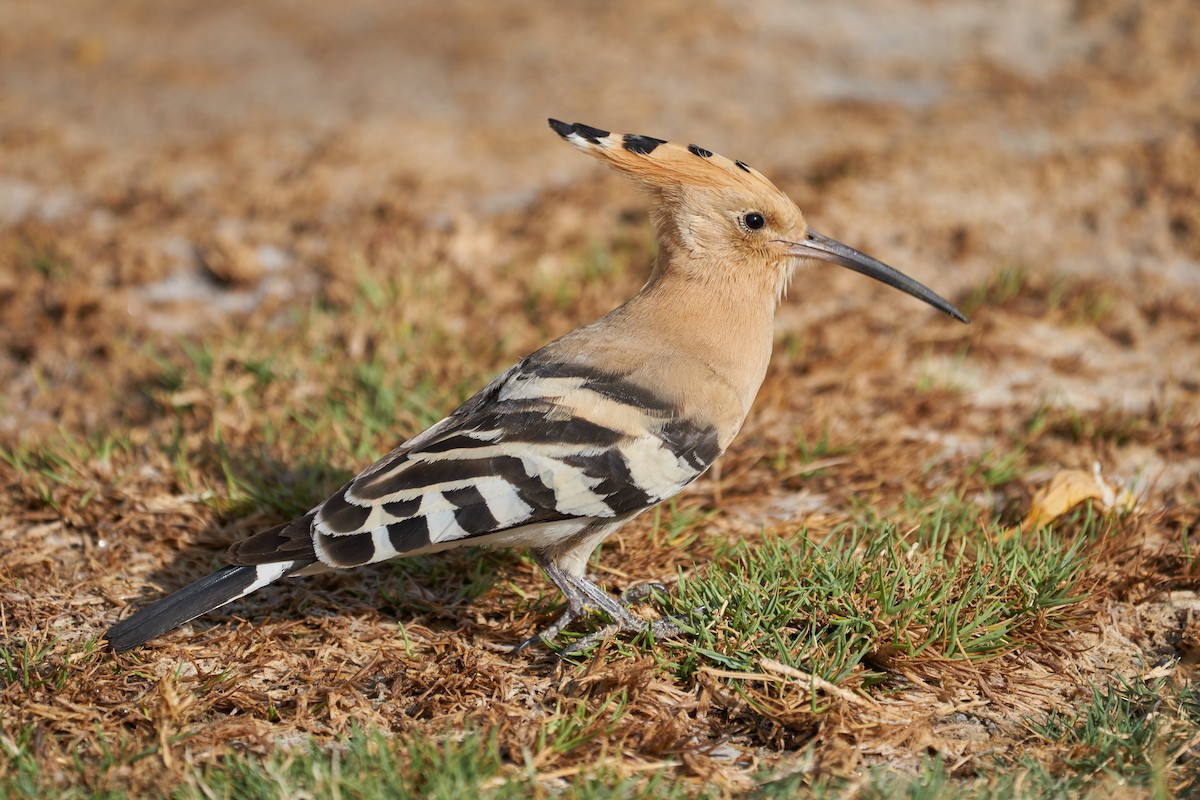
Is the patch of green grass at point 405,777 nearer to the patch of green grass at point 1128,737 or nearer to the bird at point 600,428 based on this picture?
the bird at point 600,428

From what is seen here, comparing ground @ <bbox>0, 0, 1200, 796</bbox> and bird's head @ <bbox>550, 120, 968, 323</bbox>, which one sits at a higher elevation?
bird's head @ <bbox>550, 120, 968, 323</bbox>

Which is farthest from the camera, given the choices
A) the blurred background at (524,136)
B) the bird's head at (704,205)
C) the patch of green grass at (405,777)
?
the blurred background at (524,136)

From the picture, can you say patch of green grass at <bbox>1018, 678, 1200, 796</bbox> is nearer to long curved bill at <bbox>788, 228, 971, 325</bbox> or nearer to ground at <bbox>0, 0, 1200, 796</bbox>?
ground at <bbox>0, 0, 1200, 796</bbox>

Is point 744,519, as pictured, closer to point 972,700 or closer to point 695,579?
point 695,579

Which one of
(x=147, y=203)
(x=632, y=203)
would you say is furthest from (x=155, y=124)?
(x=632, y=203)

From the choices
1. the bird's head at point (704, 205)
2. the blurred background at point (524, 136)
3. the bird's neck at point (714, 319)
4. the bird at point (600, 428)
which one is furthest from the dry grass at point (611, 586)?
the bird's head at point (704, 205)

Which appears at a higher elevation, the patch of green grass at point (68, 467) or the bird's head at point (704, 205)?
the bird's head at point (704, 205)

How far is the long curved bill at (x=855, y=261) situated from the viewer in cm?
279

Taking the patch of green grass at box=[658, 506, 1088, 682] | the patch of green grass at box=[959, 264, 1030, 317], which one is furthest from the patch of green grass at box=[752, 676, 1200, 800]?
the patch of green grass at box=[959, 264, 1030, 317]

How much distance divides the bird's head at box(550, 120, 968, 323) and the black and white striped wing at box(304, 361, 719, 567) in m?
0.44

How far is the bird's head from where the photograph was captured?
2.67m

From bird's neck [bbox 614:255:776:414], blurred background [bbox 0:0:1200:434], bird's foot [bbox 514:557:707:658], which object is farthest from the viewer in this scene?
blurred background [bbox 0:0:1200:434]

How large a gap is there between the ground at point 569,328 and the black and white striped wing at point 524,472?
0.27 m

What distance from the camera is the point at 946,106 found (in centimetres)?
530
